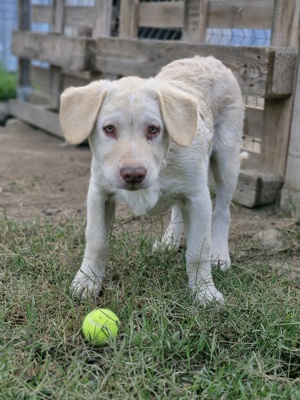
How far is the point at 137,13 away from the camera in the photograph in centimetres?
745

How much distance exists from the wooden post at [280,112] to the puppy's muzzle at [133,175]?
8.86ft

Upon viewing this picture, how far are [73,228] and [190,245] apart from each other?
4.34ft

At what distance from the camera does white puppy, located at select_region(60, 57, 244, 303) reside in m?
3.17

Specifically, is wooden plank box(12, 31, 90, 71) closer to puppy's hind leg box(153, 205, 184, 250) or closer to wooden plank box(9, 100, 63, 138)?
wooden plank box(9, 100, 63, 138)

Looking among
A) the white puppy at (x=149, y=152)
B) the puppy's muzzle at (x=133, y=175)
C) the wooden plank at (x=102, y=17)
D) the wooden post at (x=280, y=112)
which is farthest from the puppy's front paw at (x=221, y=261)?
the wooden plank at (x=102, y=17)

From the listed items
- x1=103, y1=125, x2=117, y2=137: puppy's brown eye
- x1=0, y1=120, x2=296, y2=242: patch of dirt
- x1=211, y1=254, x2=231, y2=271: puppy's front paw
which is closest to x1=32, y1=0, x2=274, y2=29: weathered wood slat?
x1=0, y1=120, x2=296, y2=242: patch of dirt

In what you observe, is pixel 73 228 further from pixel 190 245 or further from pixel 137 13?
pixel 137 13

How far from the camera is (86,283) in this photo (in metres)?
3.64

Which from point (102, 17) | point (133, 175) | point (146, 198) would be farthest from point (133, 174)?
point (102, 17)

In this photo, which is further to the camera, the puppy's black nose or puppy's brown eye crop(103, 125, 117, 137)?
puppy's brown eye crop(103, 125, 117, 137)

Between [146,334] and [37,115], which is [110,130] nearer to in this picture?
Result: [146,334]

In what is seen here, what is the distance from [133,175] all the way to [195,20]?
3.90 metres

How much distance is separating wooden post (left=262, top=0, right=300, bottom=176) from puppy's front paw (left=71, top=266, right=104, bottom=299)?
2.49 m

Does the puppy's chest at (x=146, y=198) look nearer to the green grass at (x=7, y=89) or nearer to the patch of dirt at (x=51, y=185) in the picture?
the patch of dirt at (x=51, y=185)
